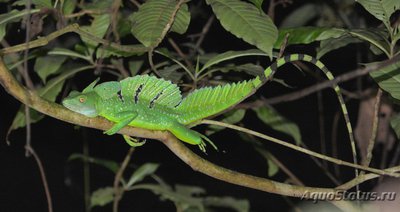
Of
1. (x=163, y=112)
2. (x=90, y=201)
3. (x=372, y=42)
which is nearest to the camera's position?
(x=163, y=112)

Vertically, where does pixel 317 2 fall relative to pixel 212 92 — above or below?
below

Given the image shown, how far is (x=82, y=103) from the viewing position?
1.46 meters

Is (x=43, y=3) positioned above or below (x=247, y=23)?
below

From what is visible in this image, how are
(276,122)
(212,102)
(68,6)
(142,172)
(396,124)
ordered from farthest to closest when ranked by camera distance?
(142,172) < (276,122) < (68,6) < (396,124) < (212,102)

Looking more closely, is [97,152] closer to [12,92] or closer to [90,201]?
[90,201]

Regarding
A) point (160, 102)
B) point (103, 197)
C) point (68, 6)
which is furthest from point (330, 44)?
point (103, 197)

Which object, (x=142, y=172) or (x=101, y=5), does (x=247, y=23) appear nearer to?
(x=101, y=5)

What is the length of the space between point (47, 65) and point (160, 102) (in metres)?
0.72

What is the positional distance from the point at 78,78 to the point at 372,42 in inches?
68.7

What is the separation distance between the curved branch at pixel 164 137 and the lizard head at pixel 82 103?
27 millimetres

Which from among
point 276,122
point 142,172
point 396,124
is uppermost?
point 396,124

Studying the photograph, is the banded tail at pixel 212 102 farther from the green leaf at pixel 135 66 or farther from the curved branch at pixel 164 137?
the green leaf at pixel 135 66

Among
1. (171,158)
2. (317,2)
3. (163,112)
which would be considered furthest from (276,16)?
(163,112)

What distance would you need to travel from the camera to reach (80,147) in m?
3.20
